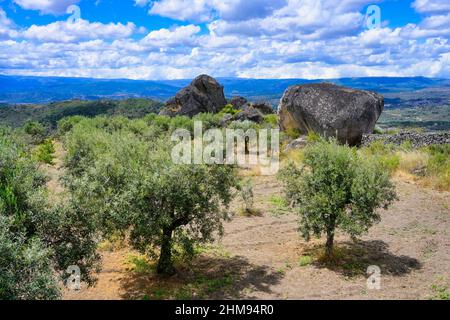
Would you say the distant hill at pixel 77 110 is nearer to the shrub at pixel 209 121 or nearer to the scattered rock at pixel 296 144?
the shrub at pixel 209 121

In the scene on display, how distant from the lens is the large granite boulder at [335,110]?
31.8 meters

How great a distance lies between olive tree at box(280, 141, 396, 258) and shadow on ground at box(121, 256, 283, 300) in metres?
2.22

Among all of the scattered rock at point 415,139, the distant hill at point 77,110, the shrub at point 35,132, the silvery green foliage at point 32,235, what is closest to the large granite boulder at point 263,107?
the scattered rock at point 415,139

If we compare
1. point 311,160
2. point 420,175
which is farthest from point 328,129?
point 311,160

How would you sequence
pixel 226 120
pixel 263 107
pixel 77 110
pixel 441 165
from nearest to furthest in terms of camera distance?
pixel 441 165, pixel 226 120, pixel 263 107, pixel 77 110

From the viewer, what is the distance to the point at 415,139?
30125 mm

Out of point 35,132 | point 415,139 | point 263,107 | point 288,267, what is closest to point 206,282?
point 288,267

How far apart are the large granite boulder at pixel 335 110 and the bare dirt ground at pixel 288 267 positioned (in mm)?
13814

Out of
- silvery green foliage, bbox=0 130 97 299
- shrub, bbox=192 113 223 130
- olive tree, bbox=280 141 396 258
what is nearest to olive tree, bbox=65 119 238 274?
silvery green foliage, bbox=0 130 97 299

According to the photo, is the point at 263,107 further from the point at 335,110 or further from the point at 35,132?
the point at 35,132

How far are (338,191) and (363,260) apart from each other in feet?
8.98

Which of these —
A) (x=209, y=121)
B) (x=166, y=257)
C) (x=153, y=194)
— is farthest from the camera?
(x=209, y=121)

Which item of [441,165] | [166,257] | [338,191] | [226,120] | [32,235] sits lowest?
[166,257]
